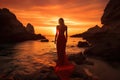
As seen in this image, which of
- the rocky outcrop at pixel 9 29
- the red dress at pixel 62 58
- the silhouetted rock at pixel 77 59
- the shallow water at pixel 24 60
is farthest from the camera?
the rocky outcrop at pixel 9 29

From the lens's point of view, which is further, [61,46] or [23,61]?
[23,61]

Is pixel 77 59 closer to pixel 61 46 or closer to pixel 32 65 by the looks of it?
pixel 32 65

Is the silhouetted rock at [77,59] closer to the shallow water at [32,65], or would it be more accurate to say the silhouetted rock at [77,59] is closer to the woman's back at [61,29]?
the shallow water at [32,65]

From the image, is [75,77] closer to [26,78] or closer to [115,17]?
[26,78]

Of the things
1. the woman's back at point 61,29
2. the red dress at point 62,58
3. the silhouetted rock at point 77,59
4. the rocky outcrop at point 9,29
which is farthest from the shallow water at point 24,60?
the rocky outcrop at point 9,29

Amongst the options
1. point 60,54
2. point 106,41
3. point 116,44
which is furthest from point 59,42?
point 106,41

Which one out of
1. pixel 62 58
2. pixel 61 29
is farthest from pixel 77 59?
pixel 61 29

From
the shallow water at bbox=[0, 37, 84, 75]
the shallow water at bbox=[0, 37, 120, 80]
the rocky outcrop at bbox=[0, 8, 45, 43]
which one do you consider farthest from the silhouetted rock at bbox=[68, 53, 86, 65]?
the rocky outcrop at bbox=[0, 8, 45, 43]

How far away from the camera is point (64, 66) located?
11.5 m

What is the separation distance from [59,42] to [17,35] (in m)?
82.6

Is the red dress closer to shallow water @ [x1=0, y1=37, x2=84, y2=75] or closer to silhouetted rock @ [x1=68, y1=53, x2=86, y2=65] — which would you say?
shallow water @ [x1=0, y1=37, x2=84, y2=75]

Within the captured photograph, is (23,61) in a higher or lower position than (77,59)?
lower

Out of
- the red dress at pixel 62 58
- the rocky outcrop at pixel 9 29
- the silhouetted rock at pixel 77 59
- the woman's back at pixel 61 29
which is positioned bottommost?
the silhouetted rock at pixel 77 59

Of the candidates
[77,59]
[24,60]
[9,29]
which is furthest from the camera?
[9,29]
